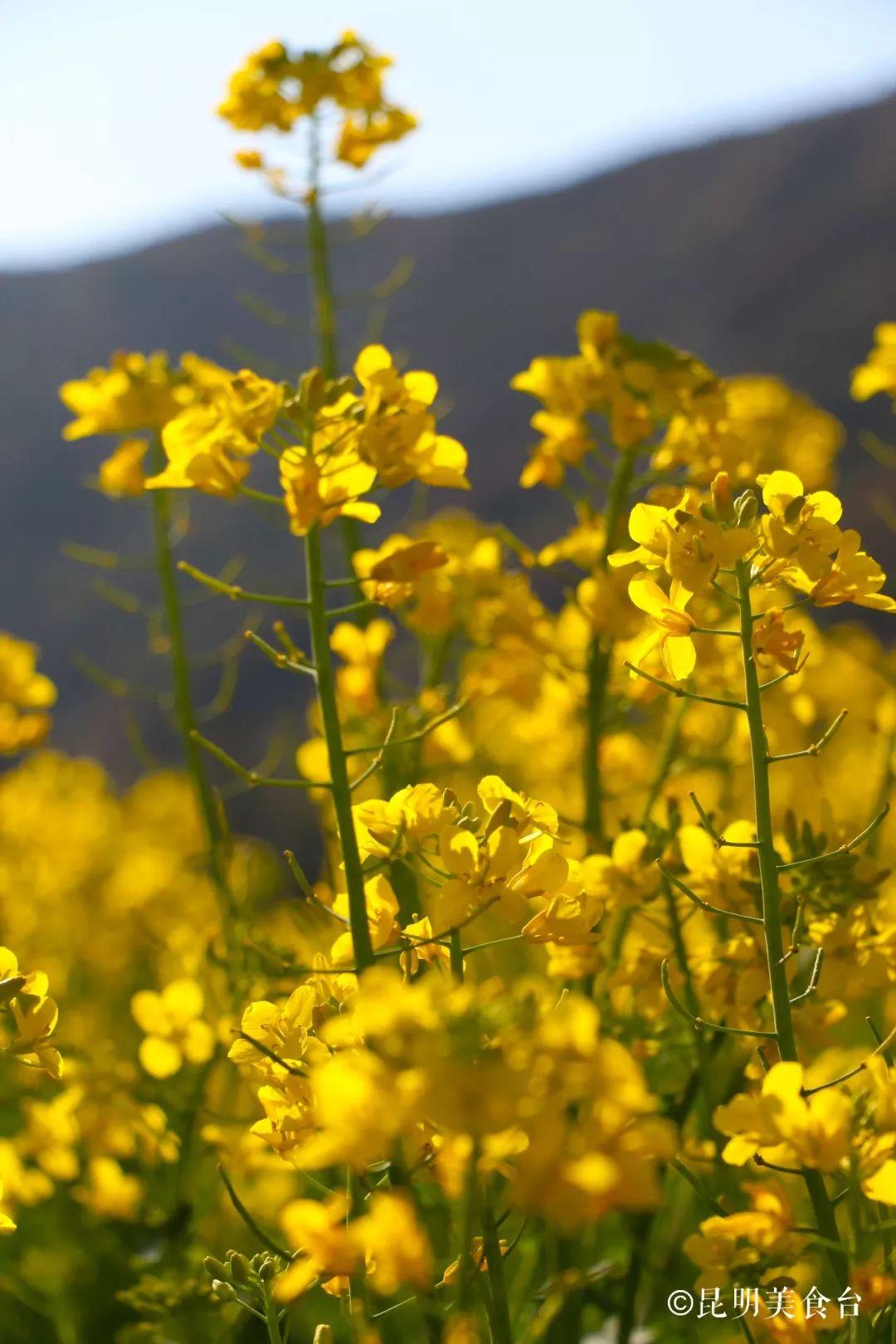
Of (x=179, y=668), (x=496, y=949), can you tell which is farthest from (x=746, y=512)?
(x=496, y=949)

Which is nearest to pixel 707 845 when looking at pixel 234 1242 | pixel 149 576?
pixel 234 1242

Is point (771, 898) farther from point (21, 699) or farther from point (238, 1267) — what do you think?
point (21, 699)

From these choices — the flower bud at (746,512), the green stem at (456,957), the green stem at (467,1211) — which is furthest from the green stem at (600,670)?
the green stem at (467,1211)

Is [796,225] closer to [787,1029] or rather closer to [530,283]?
[530,283]

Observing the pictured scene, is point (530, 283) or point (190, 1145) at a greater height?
point (530, 283)

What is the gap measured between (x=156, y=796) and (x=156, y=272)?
25.8 feet

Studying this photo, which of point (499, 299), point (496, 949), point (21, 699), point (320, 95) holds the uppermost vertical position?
point (499, 299)

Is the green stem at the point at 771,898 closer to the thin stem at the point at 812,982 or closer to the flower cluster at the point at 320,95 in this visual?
the thin stem at the point at 812,982

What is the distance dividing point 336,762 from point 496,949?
1.45 m

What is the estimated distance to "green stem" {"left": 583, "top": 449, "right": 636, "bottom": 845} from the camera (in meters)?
1.61

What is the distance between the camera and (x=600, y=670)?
5.35ft

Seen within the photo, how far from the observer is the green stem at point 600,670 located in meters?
1.61

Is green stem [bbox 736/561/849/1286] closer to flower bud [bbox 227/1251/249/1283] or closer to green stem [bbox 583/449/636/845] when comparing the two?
flower bud [bbox 227/1251/249/1283]

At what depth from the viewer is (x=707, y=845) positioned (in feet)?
3.78
